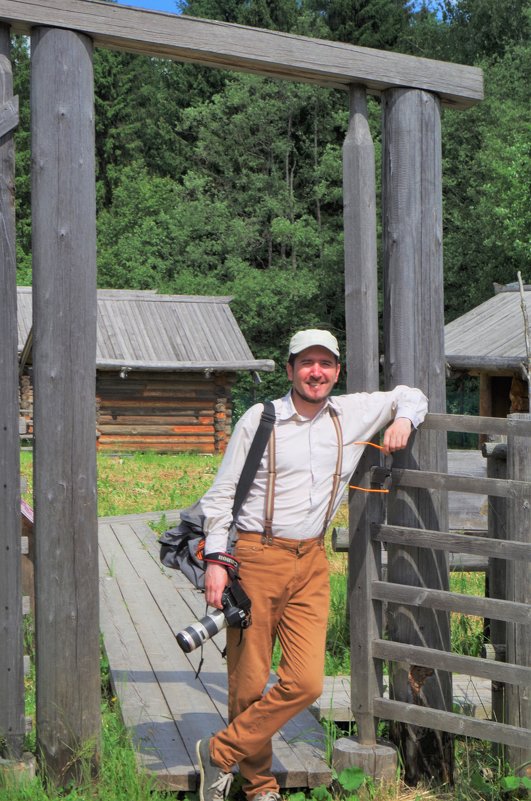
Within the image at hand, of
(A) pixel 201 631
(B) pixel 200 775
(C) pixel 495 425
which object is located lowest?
(B) pixel 200 775

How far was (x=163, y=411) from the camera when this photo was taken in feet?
87.9

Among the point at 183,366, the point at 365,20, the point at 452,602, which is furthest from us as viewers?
the point at 365,20

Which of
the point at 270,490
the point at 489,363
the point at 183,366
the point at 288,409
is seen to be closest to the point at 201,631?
the point at 270,490

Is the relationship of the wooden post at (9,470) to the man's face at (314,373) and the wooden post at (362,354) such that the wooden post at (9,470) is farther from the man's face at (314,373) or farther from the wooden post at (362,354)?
the wooden post at (362,354)

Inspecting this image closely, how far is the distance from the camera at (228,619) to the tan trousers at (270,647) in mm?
89

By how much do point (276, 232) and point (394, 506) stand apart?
3498 centimetres

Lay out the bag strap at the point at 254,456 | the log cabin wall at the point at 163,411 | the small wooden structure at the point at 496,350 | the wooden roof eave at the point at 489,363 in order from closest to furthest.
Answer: the bag strap at the point at 254,456 < the wooden roof eave at the point at 489,363 < the small wooden structure at the point at 496,350 < the log cabin wall at the point at 163,411

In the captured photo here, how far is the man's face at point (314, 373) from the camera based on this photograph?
3.99 meters

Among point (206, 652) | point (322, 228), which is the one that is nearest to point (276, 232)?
point (322, 228)

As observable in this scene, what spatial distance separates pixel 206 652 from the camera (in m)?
6.18

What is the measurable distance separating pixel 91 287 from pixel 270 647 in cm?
153

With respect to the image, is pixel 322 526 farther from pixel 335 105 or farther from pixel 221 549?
pixel 335 105

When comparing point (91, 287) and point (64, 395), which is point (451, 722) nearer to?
point (64, 395)

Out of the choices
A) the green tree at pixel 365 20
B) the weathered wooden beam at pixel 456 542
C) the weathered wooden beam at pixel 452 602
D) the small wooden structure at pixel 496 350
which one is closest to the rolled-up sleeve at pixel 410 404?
the weathered wooden beam at pixel 456 542
